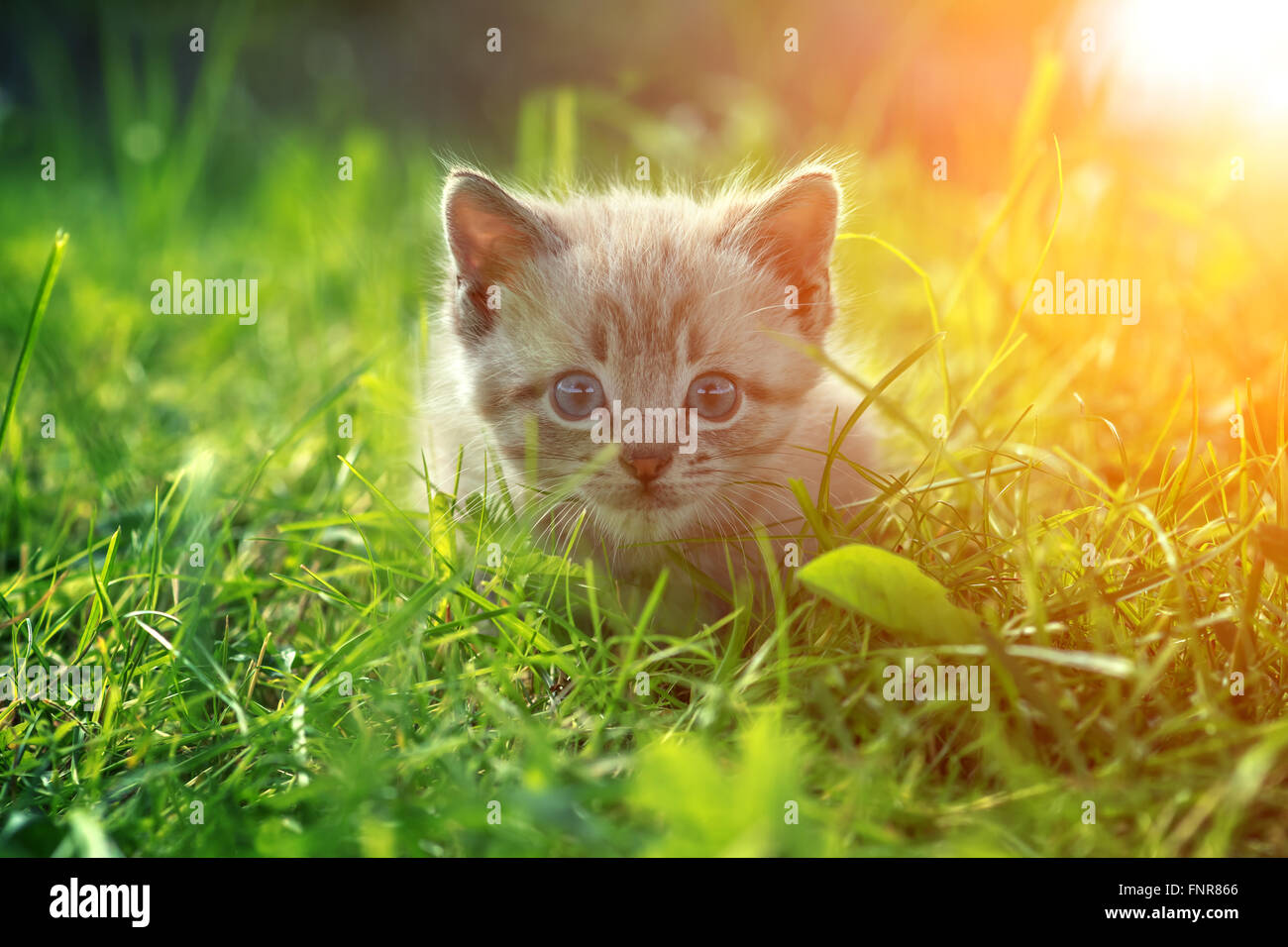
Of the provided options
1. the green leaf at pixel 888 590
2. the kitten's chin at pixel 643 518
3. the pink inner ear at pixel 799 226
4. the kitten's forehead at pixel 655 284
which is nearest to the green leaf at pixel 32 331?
the kitten's forehead at pixel 655 284

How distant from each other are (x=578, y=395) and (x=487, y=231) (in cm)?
45

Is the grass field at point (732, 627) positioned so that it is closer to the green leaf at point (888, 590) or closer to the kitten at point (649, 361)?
the green leaf at point (888, 590)

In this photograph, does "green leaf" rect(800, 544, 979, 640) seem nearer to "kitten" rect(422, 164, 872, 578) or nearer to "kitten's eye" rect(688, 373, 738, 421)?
"kitten" rect(422, 164, 872, 578)

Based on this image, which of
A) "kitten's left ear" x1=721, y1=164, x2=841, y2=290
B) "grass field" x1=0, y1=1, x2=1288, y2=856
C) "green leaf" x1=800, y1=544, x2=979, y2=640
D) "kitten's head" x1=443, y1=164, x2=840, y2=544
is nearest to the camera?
"grass field" x1=0, y1=1, x2=1288, y2=856

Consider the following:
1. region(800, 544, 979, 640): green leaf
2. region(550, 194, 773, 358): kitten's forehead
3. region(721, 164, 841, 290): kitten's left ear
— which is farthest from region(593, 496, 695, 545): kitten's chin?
region(721, 164, 841, 290): kitten's left ear

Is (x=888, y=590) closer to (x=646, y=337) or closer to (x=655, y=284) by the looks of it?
(x=646, y=337)

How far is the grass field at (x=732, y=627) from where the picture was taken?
1265mm

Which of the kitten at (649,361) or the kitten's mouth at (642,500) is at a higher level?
the kitten at (649,361)

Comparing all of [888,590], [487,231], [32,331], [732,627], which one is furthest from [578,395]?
[32,331]

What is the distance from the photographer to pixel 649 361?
6.08 feet

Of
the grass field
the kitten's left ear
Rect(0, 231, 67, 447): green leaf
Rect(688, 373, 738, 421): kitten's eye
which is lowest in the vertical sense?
the grass field

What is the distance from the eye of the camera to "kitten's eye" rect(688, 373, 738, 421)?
1.89m

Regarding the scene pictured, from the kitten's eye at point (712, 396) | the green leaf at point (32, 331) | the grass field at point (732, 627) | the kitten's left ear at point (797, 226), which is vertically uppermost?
the kitten's left ear at point (797, 226)

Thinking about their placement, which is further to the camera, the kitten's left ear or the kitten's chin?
the kitten's left ear
